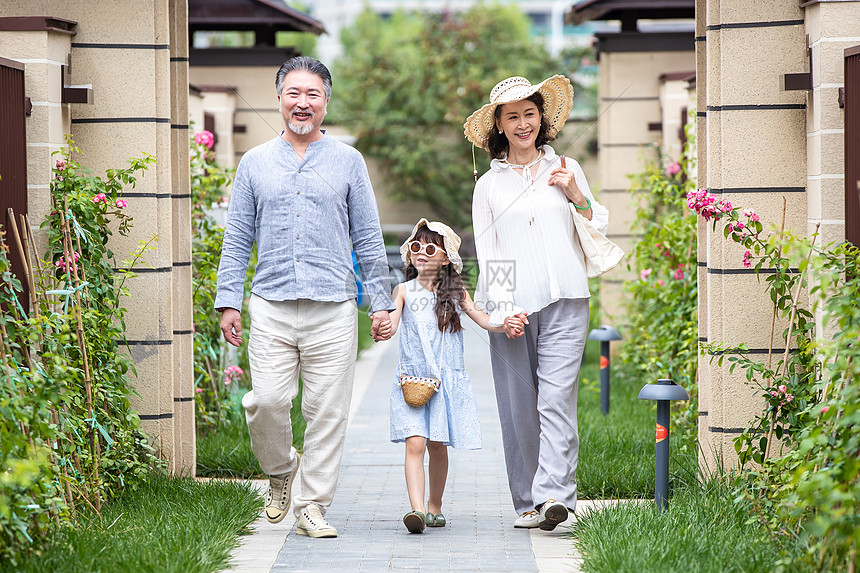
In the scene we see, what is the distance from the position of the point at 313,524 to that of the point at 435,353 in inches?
36.8

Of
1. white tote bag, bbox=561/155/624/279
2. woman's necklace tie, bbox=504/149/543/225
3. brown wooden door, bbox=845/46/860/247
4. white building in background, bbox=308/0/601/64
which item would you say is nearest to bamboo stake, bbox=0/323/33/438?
woman's necklace tie, bbox=504/149/543/225

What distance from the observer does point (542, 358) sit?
4980 mm

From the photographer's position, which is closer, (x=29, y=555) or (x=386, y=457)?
(x=29, y=555)

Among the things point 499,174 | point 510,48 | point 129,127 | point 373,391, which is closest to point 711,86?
point 499,174

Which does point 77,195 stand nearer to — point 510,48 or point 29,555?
point 29,555

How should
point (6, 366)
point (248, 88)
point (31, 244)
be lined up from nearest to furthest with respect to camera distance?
1. point (6, 366)
2. point (31, 244)
3. point (248, 88)

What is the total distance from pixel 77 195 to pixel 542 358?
223cm

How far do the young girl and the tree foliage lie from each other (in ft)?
41.2

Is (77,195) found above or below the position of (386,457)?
above

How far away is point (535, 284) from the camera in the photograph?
489cm

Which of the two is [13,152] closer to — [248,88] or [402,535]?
[402,535]

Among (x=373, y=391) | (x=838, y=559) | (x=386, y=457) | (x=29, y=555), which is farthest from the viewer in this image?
(x=373, y=391)

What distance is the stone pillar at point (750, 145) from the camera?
5.10 metres

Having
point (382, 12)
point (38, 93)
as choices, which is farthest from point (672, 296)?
point (382, 12)
